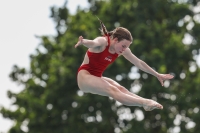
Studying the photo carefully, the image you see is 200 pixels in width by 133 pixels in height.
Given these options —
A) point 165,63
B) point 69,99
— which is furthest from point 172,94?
point 69,99

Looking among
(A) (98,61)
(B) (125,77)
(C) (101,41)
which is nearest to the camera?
(C) (101,41)

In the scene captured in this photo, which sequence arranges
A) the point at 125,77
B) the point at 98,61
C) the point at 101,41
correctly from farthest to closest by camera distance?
the point at 125,77, the point at 98,61, the point at 101,41

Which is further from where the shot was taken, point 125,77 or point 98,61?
point 125,77

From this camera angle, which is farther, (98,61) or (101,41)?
(98,61)

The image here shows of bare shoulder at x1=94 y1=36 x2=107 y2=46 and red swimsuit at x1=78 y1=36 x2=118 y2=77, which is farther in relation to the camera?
red swimsuit at x1=78 y1=36 x2=118 y2=77

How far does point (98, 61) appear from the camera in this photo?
10.1m

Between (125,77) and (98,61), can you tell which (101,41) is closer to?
(98,61)

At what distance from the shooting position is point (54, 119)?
1063 inches

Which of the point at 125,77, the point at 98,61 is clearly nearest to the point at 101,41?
the point at 98,61

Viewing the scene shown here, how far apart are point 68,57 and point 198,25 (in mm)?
6805

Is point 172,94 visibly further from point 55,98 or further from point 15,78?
point 15,78

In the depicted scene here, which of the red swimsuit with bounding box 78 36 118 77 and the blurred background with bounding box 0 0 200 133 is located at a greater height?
the blurred background with bounding box 0 0 200 133

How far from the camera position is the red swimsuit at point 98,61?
9945 mm

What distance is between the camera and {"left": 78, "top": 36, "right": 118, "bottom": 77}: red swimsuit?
32.6ft
